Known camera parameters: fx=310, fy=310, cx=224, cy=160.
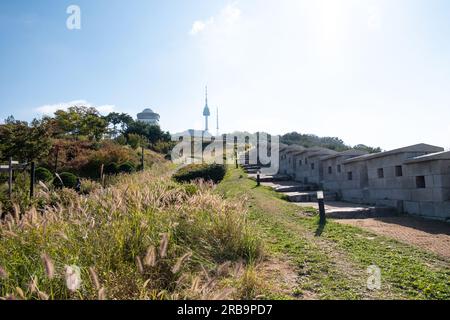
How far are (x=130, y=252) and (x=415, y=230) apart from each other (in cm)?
471

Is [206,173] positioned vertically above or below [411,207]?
above

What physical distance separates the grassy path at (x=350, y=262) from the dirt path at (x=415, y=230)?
1.03 feet

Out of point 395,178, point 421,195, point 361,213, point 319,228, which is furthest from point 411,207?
point 319,228

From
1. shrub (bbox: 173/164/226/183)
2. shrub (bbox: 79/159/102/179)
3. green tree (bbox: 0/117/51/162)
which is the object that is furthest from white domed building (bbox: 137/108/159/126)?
shrub (bbox: 173/164/226/183)

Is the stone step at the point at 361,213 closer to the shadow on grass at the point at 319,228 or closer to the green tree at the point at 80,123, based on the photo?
the shadow on grass at the point at 319,228

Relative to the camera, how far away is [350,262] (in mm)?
3484

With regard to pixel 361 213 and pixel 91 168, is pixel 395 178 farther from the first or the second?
pixel 91 168

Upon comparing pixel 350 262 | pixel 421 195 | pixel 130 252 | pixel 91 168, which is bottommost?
pixel 350 262

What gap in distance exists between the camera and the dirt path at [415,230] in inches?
169

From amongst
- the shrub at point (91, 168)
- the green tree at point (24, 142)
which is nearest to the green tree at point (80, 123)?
the shrub at point (91, 168)
